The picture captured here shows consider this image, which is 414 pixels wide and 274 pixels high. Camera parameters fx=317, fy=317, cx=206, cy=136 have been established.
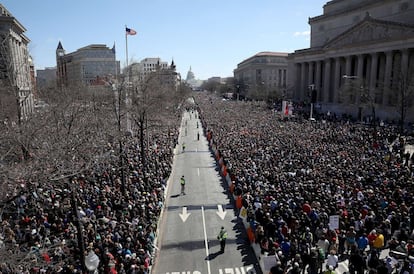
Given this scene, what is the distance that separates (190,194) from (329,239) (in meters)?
11.0

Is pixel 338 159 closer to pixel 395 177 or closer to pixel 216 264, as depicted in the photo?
pixel 395 177

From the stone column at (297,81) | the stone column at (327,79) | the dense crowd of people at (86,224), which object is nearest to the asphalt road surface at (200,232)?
the dense crowd of people at (86,224)

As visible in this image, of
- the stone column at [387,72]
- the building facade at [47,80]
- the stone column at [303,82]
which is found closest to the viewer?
the building facade at [47,80]

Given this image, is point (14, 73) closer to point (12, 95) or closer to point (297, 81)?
point (12, 95)

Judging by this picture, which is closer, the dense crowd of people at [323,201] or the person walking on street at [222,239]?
the dense crowd of people at [323,201]

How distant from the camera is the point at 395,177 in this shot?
1972 centimetres

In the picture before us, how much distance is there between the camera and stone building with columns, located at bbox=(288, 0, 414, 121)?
171 ft

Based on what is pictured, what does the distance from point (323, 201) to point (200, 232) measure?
252 inches

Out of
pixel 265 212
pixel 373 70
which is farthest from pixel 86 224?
pixel 373 70

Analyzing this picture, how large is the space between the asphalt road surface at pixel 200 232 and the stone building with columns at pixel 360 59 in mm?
29222

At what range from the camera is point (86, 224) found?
13.9m

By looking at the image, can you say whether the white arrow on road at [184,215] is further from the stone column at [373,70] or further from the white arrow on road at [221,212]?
the stone column at [373,70]

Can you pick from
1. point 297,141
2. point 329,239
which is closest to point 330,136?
point 297,141

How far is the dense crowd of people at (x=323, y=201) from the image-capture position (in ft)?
40.0
